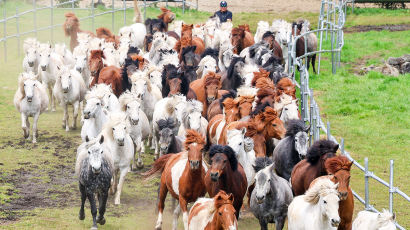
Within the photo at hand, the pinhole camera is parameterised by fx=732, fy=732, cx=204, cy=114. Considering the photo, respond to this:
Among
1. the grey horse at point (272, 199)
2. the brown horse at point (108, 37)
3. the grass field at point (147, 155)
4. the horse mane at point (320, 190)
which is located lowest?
the grass field at point (147, 155)

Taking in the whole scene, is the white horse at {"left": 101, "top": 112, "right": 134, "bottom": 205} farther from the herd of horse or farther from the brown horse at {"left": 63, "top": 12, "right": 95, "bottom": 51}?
the brown horse at {"left": 63, "top": 12, "right": 95, "bottom": 51}

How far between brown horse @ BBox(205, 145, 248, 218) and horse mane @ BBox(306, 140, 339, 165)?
0.98 metres

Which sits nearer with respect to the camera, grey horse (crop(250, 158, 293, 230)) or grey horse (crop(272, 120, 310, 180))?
grey horse (crop(250, 158, 293, 230))

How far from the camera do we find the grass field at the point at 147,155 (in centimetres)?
1202

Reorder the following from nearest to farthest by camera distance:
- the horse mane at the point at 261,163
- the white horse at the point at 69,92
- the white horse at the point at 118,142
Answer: the horse mane at the point at 261,163
the white horse at the point at 118,142
the white horse at the point at 69,92

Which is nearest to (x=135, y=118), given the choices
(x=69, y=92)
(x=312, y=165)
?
(x=69, y=92)

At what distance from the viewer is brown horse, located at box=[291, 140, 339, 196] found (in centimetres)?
1000

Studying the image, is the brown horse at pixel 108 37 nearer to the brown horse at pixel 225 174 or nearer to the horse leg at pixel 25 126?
the horse leg at pixel 25 126

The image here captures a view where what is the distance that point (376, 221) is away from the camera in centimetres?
796

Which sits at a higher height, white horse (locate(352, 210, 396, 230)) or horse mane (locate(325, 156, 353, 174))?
horse mane (locate(325, 156, 353, 174))

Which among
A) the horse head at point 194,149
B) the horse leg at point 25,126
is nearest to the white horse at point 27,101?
the horse leg at point 25,126

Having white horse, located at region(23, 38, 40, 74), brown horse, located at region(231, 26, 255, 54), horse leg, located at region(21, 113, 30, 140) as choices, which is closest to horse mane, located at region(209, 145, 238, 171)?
horse leg, located at region(21, 113, 30, 140)

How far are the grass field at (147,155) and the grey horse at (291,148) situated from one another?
1.02 m

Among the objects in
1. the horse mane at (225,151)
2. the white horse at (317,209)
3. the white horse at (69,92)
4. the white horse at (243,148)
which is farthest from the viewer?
the white horse at (69,92)
